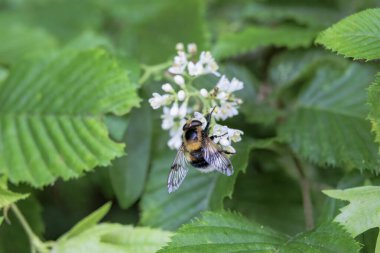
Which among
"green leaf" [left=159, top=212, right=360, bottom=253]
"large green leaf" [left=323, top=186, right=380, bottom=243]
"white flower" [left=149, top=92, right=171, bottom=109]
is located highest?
"white flower" [left=149, top=92, right=171, bottom=109]

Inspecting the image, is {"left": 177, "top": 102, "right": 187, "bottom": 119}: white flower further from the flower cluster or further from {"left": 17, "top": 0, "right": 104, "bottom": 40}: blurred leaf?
{"left": 17, "top": 0, "right": 104, "bottom": 40}: blurred leaf

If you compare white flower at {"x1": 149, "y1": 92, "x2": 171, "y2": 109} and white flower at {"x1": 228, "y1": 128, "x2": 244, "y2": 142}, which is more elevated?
white flower at {"x1": 149, "y1": 92, "x2": 171, "y2": 109}

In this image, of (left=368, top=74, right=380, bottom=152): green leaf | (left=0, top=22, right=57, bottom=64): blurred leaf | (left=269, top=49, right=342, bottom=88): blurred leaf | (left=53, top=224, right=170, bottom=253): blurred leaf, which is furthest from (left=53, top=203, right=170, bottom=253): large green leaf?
(left=0, top=22, right=57, bottom=64): blurred leaf

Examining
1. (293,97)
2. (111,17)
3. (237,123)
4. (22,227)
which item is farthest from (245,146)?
(111,17)

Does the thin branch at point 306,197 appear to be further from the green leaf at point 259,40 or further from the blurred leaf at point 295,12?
the blurred leaf at point 295,12

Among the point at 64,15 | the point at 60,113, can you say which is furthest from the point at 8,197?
the point at 64,15

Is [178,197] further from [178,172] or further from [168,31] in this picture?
[168,31]

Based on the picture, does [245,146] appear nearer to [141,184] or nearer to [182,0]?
[141,184]
